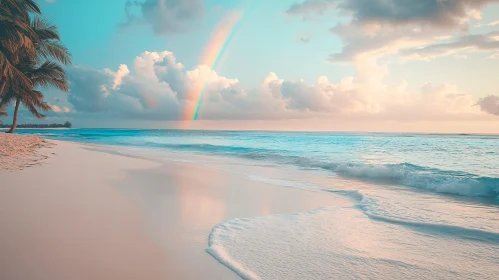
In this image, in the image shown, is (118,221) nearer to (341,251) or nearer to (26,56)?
(341,251)

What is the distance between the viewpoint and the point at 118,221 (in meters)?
3.98

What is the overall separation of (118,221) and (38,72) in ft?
77.4

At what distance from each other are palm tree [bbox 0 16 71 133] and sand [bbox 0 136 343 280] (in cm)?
1618

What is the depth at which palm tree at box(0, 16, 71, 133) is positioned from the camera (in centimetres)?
1956

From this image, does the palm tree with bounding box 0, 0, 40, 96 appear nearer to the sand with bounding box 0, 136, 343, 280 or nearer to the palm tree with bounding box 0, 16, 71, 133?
the palm tree with bounding box 0, 16, 71, 133

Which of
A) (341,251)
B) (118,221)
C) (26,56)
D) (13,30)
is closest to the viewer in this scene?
(341,251)

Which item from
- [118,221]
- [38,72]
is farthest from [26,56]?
[118,221]

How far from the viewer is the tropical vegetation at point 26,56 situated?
15.1 metres

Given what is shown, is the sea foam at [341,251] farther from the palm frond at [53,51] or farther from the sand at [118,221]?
the palm frond at [53,51]

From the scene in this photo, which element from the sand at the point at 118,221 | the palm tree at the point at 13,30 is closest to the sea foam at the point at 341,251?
the sand at the point at 118,221

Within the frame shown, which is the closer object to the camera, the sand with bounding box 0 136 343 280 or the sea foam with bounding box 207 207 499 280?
the sand with bounding box 0 136 343 280

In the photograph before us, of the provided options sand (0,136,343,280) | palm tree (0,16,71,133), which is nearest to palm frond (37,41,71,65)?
palm tree (0,16,71,133)

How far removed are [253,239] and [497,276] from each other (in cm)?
262

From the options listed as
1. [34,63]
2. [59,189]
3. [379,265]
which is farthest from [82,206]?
[34,63]
